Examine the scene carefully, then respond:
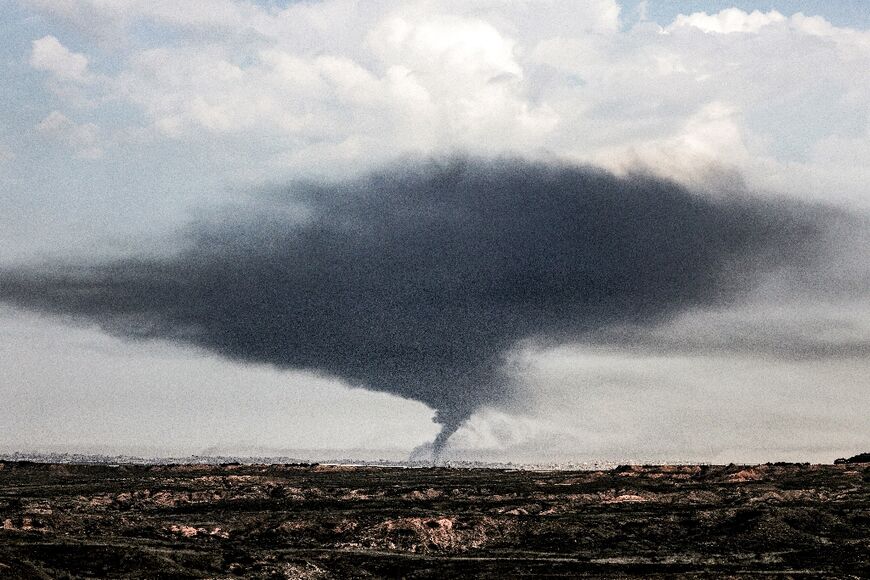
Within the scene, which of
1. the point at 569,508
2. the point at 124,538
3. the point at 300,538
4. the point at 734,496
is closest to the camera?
the point at 124,538

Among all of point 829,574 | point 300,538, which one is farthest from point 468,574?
point 829,574

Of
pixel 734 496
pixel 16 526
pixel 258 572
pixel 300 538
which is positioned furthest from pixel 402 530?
pixel 734 496

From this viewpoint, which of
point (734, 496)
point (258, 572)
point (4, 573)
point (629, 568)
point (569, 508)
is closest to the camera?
point (4, 573)

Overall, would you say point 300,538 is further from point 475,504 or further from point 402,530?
point 475,504

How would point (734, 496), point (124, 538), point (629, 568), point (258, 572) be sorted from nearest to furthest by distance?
1. point (258, 572)
2. point (629, 568)
3. point (124, 538)
4. point (734, 496)

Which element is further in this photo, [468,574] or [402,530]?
[402,530]

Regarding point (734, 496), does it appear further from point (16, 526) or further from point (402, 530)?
point (16, 526)
